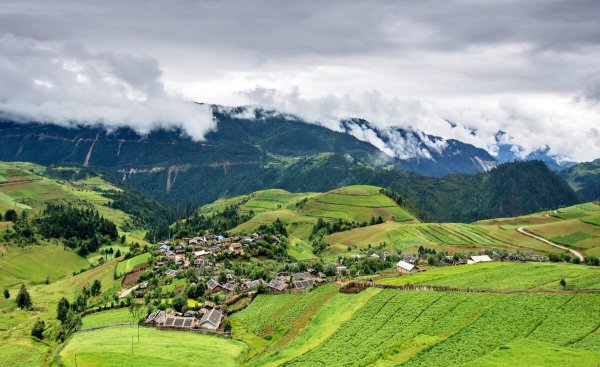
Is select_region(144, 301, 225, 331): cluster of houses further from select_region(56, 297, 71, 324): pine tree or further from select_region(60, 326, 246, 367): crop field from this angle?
select_region(56, 297, 71, 324): pine tree

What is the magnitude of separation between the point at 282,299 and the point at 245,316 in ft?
31.8

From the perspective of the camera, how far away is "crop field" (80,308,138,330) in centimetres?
10775

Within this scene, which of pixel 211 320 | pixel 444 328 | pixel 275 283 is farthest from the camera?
pixel 275 283

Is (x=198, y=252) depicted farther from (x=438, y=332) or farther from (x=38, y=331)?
(x=438, y=332)

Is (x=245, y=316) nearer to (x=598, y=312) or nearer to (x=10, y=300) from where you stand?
(x=598, y=312)

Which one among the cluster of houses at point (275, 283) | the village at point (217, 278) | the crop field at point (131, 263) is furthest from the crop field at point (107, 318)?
the crop field at point (131, 263)

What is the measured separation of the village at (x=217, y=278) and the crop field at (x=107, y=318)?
16.9 ft

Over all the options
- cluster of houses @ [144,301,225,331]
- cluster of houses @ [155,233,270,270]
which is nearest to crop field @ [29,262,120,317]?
cluster of houses @ [155,233,270,270]

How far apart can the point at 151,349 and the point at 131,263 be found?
105 m

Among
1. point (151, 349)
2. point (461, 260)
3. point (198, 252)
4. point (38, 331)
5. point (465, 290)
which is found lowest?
point (38, 331)

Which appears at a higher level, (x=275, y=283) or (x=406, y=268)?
(x=406, y=268)

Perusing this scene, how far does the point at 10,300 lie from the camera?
163 m

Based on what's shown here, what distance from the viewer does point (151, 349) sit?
278 feet

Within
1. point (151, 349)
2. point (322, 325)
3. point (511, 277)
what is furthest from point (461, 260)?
point (151, 349)
